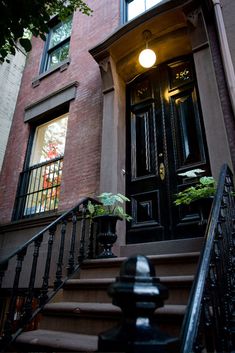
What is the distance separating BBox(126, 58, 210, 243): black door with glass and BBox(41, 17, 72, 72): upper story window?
337 cm

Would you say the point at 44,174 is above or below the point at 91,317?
above

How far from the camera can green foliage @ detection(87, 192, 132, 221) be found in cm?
377

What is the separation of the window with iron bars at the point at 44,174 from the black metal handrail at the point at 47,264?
3.42ft

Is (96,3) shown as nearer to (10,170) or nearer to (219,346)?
(10,170)

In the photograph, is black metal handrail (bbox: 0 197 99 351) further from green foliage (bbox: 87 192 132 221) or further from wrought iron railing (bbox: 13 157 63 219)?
wrought iron railing (bbox: 13 157 63 219)

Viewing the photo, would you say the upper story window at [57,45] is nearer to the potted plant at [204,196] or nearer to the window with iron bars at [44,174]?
the window with iron bars at [44,174]

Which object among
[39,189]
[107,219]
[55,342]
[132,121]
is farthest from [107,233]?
[39,189]

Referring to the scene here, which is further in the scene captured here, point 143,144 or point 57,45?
point 57,45

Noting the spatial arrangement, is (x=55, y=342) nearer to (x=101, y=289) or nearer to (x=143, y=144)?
(x=101, y=289)

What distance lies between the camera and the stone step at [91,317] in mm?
2152

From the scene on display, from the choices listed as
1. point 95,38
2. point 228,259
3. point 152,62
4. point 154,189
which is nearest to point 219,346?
point 228,259

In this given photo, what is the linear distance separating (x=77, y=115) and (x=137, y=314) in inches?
202

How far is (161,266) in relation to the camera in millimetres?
2969

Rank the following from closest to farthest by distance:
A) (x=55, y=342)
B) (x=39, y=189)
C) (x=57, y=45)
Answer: (x=55, y=342) < (x=39, y=189) < (x=57, y=45)
